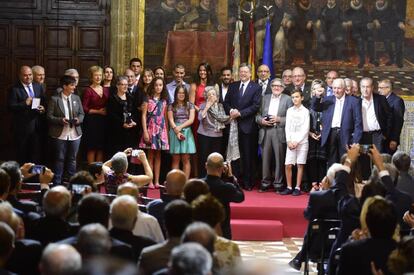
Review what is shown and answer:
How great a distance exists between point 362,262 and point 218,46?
35.5ft

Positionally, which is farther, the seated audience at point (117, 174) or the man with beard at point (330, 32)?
the man with beard at point (330, 32)

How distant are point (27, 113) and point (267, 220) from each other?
409cm

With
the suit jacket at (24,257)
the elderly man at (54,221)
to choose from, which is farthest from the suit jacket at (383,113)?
the suit jacket at (24,257)

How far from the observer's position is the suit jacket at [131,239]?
6.47 m

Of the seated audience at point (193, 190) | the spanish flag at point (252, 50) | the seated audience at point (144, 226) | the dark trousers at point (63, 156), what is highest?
the spanish flag at point (252, 50)

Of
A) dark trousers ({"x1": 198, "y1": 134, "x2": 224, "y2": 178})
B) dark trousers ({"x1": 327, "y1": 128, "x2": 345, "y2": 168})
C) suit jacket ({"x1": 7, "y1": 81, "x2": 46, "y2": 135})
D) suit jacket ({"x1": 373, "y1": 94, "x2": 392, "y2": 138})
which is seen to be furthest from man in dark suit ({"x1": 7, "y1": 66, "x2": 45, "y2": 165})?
suit jacket ({"x1": 373, "y1": 94, "x2": 392, "y2": 138})

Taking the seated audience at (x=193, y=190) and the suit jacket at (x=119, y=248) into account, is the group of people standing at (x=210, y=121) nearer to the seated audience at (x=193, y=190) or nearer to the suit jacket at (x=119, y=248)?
the seated audience at (x=193, y=190)

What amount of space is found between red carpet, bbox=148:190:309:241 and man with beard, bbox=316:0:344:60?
14.5 feet

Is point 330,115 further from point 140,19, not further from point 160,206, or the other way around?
point 160,206

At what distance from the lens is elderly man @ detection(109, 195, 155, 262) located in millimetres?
6441

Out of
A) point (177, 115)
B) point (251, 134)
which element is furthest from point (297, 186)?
point (177, 115)

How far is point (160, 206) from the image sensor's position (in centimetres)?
848

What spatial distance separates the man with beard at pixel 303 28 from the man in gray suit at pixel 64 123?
4.66 meters

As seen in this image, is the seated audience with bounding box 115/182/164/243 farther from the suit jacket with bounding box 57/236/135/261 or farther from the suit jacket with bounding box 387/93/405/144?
the suit jacket with bounding box 387/93/405/144
